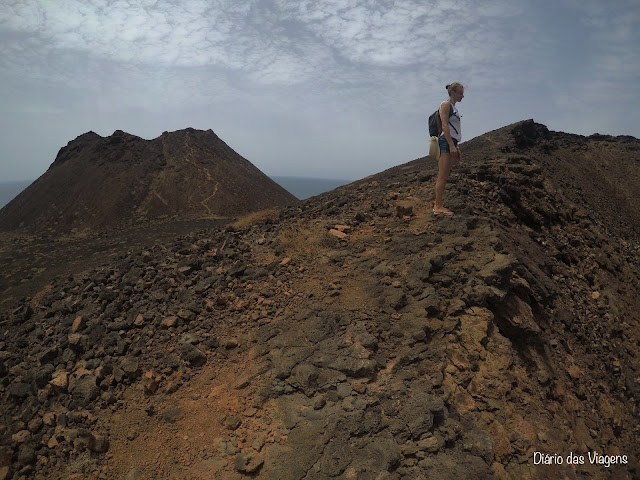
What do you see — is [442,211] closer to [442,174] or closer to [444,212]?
[444,212]

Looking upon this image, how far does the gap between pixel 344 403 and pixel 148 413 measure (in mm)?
2242

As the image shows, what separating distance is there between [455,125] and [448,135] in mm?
232

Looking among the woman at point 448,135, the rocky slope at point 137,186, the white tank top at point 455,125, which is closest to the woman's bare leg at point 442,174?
the woman at point 448,135

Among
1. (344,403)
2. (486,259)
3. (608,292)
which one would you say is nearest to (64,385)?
(344,403)

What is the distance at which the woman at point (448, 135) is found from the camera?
605cm

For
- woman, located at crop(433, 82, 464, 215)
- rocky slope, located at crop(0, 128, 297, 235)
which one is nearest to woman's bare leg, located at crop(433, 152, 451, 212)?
woman, located at crop(433, 82, 464, 215)

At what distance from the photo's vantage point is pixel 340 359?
420 cm

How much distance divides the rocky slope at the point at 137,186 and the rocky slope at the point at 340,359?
20.8 meters

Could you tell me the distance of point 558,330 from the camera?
573cm

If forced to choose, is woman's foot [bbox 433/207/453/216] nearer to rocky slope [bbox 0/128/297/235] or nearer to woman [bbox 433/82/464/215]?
woman [bbox 433/82/464/215]

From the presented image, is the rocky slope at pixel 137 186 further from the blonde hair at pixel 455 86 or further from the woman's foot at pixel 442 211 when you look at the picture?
the blonde hair at pixel 455 86

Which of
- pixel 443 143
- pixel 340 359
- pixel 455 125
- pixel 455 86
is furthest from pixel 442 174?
pixel 340 359

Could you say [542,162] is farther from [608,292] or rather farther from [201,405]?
[201,405]

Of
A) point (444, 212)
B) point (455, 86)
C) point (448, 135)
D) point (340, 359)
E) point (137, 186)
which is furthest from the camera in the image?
point (137, 186)
